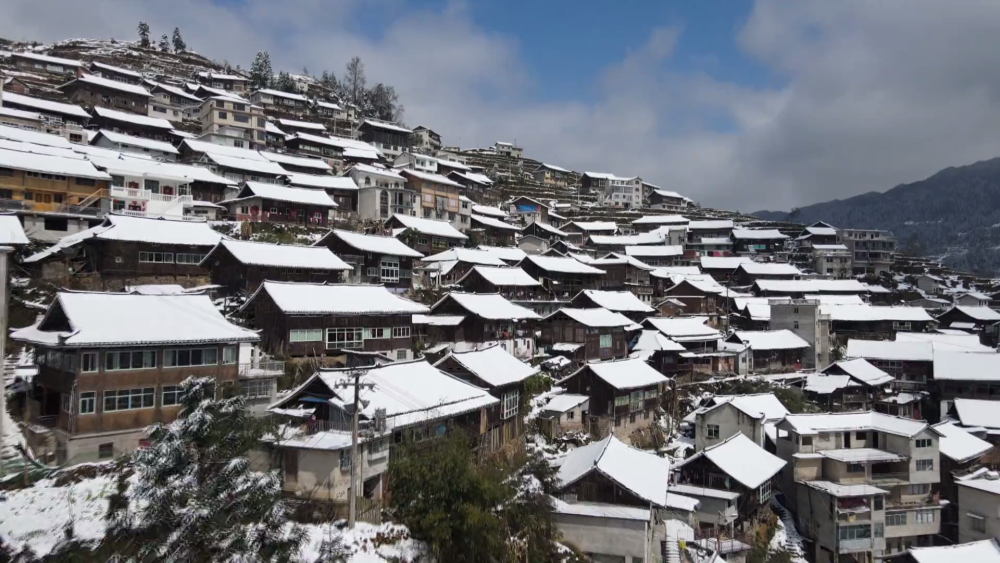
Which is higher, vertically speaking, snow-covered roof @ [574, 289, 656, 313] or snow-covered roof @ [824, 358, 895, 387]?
snow-covered roof @ [574, 289, 656, 313]

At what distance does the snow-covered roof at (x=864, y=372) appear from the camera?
4809 centimetres

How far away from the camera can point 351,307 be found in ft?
105

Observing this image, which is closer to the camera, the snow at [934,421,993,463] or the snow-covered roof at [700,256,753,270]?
the snow at [934,421,993,463]

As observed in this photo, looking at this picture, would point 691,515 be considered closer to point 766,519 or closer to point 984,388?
point 766,519

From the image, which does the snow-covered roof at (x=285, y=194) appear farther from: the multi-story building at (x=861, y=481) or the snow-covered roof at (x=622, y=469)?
the multi-story building at (x=861, y=481)

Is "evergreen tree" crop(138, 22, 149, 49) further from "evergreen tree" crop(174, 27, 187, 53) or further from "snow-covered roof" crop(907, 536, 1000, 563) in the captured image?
"snow-covered roof" crop(907, 536, 1000, 563)

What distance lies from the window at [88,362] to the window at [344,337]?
12316mm

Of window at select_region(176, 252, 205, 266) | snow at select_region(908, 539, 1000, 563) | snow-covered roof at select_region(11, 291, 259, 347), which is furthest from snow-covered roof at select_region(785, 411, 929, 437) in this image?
window at select_region(176, 252, 205, 266)

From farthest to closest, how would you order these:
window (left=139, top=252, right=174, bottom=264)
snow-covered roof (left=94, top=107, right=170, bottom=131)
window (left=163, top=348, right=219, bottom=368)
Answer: snow-covered roof (left=94, top=107, right=170, bottom=131), window (left=139, top=252, right=174, bottom=264), window (left=163, top=348, right=219, bottom=368)

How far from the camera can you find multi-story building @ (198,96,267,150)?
7362 centimetres

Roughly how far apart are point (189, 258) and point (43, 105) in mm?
41493

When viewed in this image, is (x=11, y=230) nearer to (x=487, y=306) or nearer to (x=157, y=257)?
(x=157, y=257)

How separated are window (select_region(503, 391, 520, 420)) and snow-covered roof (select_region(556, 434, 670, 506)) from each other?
4.01 m

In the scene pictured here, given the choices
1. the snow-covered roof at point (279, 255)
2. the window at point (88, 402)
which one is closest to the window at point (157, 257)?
the snow-covered roof at point (279, 255)
